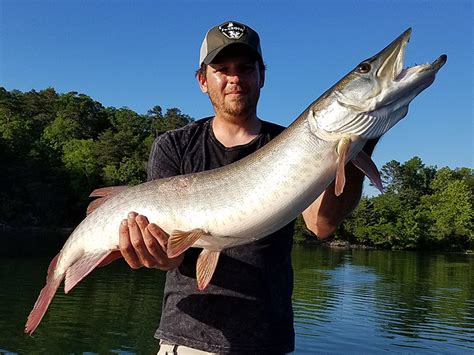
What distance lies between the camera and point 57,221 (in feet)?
205

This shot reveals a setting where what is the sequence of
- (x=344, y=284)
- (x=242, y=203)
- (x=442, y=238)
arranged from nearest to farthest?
1. (x=242, y=203)
2. (x=344, y=284)
3. (x=442, y=238)

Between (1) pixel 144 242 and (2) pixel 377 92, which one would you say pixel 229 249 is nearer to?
(1) pixel 144 242

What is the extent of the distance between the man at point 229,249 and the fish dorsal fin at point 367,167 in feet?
0.66

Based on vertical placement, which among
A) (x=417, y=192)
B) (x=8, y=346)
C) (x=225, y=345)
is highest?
(x=417, y=192)

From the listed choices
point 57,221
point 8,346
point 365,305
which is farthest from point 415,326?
point 57,221

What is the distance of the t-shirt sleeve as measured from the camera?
3.29m

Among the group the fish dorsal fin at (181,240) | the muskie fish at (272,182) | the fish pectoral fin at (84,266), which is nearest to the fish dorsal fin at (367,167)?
the muskie fish at (272,182)

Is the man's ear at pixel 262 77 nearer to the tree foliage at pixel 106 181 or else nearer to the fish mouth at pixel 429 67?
the fish mouth at pixel 429 67

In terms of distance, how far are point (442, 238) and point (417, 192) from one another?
13.4 metres

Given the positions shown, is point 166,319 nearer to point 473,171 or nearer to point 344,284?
point 344,284

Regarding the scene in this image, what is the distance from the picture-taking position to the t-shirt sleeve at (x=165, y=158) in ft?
10.8

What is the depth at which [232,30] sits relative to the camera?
10.9ft

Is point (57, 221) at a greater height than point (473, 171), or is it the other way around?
point (473, 171)

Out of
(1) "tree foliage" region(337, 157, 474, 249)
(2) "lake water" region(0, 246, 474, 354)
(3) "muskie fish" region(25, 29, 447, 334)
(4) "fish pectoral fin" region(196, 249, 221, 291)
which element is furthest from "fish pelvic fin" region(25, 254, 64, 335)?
(1) "tree foliage" region(337, 157, 474, 249)
